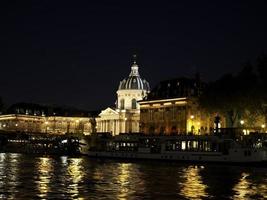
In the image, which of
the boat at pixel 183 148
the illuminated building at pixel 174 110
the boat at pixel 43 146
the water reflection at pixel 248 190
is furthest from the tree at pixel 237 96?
the water reflection at pixel 248 190

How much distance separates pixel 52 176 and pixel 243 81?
5768 centimetres

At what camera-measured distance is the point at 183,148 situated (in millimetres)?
92812

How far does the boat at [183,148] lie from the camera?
82000 mm

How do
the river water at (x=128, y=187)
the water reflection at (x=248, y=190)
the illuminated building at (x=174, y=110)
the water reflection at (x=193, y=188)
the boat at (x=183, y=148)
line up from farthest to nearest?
the illuminated building at (x=174, y=110) → the boat at (x=183, y=148) → the water reflection at (x=248, y=190) → the water reflection at (x=193, y=188) → the river water at (x=128, y=187)

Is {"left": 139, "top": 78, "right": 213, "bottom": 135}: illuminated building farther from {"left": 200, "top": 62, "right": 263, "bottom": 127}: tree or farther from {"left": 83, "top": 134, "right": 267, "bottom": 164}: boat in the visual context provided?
{"left": 83, "top": 134, "right": 267, "bottom": 164}: boat

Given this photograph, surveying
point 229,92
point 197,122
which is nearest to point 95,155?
point 229,92

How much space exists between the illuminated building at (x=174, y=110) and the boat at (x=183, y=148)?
39208 millimetres

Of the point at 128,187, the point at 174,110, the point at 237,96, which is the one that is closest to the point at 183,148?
the point at 237,96

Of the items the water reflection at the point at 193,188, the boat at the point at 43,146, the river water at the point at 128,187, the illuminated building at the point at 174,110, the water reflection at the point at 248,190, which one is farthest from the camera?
the illuminated building at the point at 174,110

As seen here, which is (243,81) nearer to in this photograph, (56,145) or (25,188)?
(25,188)

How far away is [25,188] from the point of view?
42500 millimetres

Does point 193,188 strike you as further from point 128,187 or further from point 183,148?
point 183,148

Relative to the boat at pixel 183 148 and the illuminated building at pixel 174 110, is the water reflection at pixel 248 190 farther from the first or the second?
the illuminated building at pixel 174 110

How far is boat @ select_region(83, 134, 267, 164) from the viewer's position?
82.0 m
